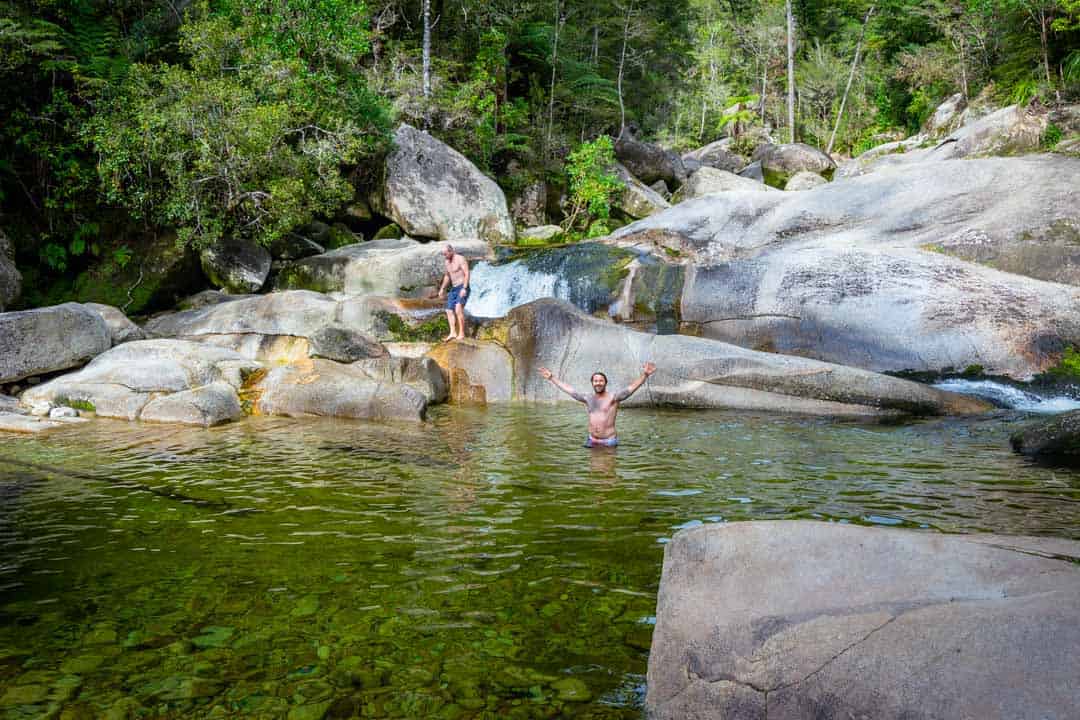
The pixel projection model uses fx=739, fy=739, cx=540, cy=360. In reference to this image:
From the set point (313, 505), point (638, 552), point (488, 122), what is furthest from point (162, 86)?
point (638, 552)

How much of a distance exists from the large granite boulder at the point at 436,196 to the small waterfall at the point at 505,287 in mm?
4222

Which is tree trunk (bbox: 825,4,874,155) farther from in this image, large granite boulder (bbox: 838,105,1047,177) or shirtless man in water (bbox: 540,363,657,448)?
shirtless man in water (bbox: 540,363,657,448)

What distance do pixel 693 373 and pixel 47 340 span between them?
11.1 metres

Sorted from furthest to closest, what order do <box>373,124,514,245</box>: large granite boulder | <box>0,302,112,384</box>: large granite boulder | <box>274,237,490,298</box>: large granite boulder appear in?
<box>373,124,514,245</box>: large granite boulder
<box>274,237,490,298</box>: large granite boulder
<box>0,302,112,384</box>: large granite boulder

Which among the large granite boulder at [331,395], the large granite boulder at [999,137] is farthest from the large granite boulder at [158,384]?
the large granite boulder at [999,137]

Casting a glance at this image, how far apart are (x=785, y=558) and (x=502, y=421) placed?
27.3ft

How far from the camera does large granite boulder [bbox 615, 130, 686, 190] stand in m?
32.9

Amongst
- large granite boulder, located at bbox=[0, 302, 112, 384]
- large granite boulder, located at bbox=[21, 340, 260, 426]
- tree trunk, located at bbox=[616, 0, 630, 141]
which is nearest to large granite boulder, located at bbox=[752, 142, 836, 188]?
tree trunk, located at bbox=[616, 0, 630, 141]

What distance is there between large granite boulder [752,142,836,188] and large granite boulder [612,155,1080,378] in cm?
1546

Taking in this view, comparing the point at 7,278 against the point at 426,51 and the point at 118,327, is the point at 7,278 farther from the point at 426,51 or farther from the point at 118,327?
the point at 426,51

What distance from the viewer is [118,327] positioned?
48.4ft

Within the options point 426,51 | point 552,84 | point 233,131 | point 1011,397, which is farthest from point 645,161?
point 1011,397

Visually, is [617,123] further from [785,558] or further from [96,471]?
[785,558]

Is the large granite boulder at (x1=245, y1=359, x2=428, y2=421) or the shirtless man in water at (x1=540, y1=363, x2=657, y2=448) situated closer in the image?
the shirtless man in water at (x1=540, y1=363, x2=657, y2=448)
